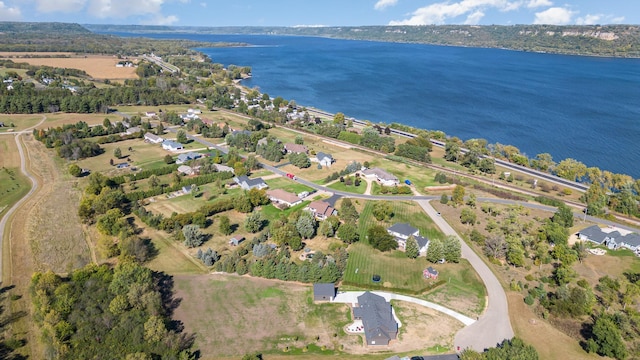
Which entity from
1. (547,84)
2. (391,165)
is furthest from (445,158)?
(547,84)

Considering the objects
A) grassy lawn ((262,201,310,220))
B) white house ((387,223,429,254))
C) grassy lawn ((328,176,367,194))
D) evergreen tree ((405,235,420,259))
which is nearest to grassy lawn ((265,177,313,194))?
grassy lawn ((328,176,367,194))

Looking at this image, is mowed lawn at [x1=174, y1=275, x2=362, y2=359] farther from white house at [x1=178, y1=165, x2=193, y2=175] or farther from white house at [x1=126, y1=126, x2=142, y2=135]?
white house at [x1=126, y1=126, x2=142, y2=135]

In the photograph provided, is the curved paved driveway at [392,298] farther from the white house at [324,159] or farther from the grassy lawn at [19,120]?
the grassy lawn at [19,120]

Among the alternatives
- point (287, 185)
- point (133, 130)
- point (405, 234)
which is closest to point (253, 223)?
point (287, 185)

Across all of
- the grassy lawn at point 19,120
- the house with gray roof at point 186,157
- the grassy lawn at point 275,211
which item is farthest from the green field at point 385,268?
the grassy lawn at point 19,120

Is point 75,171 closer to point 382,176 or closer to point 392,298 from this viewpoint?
point 382,176
